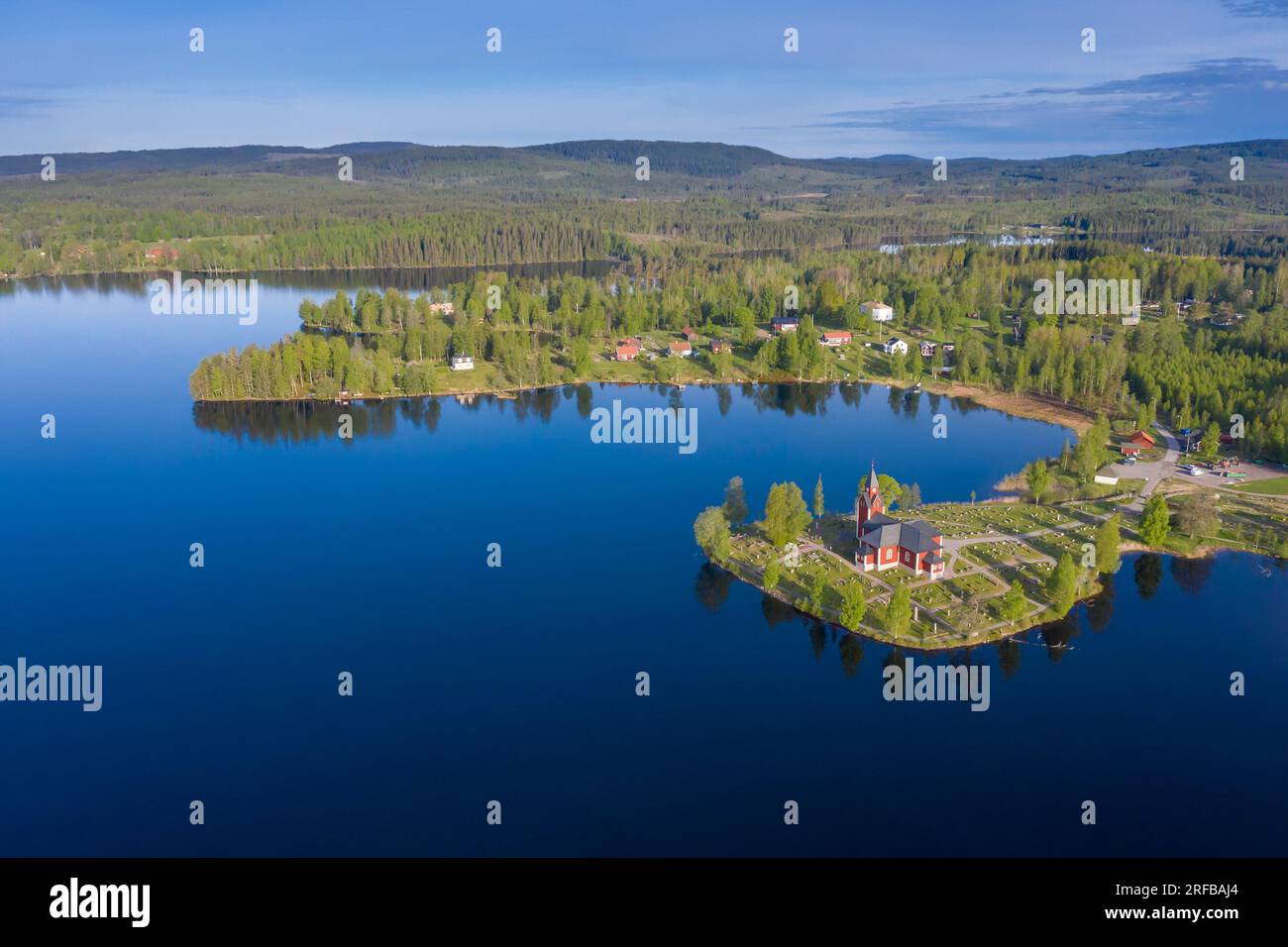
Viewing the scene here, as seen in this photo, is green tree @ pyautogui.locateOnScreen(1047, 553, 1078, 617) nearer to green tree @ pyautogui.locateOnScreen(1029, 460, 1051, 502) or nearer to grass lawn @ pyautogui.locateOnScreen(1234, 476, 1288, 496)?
green tree @ pyautogui.locateOnScreen(1029, 460, 1051, 502)

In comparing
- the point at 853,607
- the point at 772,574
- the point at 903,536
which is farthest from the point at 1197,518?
the point at 772,574

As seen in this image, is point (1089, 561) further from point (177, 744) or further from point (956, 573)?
point (177, 744)

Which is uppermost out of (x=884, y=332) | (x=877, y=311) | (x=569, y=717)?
(x=877, y=311)

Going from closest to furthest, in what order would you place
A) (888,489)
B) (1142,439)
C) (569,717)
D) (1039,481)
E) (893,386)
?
(569,717) → (888,489) → (1039,481) → (1142,439) → (893,386)

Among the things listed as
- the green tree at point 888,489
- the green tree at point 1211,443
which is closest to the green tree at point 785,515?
the green tree at point 888,489

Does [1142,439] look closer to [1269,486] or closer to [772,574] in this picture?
[1269,486]

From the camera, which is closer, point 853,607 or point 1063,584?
point 853,607
